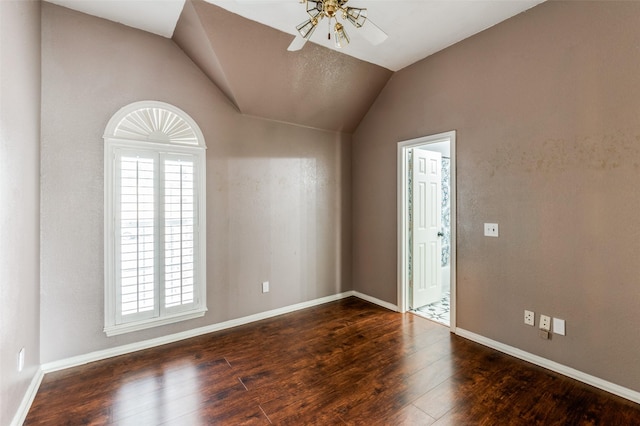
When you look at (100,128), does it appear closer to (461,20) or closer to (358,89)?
(358,89)

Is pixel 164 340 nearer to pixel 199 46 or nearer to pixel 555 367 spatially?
pixel 199 46

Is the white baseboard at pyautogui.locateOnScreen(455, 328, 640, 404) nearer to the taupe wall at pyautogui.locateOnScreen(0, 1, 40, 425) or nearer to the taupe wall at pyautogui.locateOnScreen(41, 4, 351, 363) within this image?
the taupe wall at pyautogui.locateOnScreen(41, 4, 351, 363)

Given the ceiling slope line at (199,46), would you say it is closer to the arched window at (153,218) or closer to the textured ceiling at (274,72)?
the textured ceiling at (274,72)

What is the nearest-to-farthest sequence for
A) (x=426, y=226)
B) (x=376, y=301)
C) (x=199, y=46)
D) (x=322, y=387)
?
(x=322, y=387)
(x=199, y=46)
(x=426, y=226)
(x=376, y=301)

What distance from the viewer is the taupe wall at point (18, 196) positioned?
1.64 meters

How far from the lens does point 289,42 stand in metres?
2.96

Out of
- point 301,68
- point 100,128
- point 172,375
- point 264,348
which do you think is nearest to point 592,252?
point 264,348

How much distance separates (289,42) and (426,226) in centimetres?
272

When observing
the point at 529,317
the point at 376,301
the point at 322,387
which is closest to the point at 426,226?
the point at 376,301

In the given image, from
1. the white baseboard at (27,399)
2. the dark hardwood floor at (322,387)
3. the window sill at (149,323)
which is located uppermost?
the window sill at (149,323)

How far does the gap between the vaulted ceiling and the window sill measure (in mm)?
2272

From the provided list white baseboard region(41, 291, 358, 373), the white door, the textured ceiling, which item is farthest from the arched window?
the white door

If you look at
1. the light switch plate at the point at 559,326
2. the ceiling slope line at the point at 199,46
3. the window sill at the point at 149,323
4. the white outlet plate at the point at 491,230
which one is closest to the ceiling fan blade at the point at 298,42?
the ceiling slope line at the point at 199,46

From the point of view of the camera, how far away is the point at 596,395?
2129 mm
